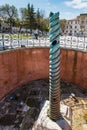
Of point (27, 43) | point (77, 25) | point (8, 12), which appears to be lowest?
point (27, 43)

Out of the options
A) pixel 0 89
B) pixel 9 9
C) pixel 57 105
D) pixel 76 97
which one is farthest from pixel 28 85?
pixel 9 9

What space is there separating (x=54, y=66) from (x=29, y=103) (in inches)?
193

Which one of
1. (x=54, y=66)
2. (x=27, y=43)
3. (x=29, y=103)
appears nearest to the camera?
(x=54, y=66)

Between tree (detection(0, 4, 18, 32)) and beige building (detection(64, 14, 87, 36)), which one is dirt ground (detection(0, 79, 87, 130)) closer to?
tree (detection(0, 4, 18, 32))

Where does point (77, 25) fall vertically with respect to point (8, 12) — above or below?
below

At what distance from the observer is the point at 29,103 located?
7391 millimetres

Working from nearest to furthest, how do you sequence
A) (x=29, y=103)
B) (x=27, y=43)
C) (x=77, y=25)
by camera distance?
1. (x=29, y=103)
2. (x=27, y=43)
3. (x=77, y=25)

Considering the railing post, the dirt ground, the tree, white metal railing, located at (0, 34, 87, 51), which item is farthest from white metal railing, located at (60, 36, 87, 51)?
the tree

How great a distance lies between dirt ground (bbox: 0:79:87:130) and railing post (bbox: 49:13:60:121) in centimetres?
251

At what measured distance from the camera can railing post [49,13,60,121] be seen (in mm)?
2736

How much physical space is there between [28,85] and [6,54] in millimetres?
2235

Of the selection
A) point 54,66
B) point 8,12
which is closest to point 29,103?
point 54,66

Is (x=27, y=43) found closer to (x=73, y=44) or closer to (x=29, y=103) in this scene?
(x=73, y=44)

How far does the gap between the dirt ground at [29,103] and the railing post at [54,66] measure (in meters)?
2.51
